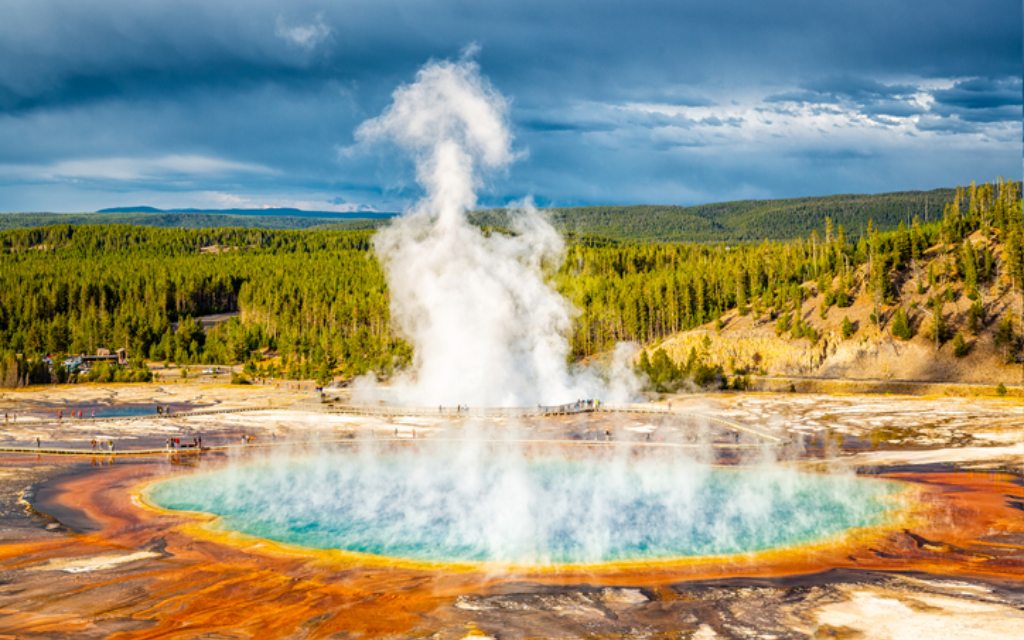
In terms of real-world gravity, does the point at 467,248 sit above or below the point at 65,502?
above

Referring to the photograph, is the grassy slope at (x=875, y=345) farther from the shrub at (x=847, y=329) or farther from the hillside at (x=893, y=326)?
the shrub at (x=847, y=329)

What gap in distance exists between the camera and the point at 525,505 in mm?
38906

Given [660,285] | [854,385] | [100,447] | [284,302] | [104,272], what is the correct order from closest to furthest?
[100,447] → [854,385] → [660,285] → [284,302] → [104,272]

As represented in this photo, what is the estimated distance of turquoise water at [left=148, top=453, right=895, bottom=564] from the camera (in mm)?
32406

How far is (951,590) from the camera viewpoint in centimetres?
2592

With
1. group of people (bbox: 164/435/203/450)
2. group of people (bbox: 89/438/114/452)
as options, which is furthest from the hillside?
group of people (bbox: 89/438/114/452)

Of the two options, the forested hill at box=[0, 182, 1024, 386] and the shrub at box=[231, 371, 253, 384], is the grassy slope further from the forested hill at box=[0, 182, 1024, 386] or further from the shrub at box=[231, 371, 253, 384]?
the shrub at box=[231, 371, 253, 384]

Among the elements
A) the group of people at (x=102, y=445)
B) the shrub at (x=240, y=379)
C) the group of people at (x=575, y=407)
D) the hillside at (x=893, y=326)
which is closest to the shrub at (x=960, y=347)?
the hillside at (x=893, y=326)

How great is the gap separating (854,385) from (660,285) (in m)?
41.0

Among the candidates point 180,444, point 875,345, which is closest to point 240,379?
point 180,444

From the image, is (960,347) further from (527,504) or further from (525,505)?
(525,505)

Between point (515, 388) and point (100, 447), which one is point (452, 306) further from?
point (100, 447)

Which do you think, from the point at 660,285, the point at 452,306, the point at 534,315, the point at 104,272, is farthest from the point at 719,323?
the point at 104,272

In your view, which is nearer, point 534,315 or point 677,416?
point 677,416
